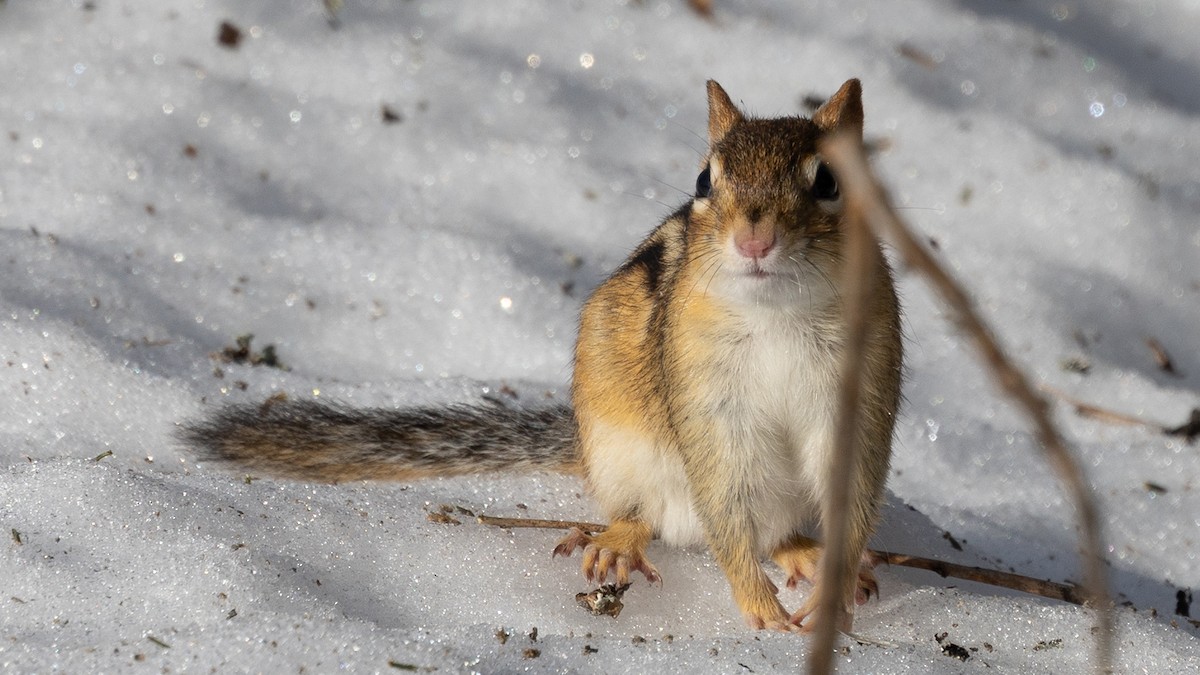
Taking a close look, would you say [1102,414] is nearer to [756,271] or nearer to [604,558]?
[604,558]

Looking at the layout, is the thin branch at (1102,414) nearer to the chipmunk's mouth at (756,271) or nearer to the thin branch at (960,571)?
the thin branch at (960,571)

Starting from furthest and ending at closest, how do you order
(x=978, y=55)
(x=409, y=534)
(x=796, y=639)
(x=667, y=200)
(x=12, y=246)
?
(x=978, y=55) → (x=667, y=200) → (x=12, y=246) → (x=409, y=534) → (x=796, y=639)

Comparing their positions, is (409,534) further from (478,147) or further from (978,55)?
(978,55)

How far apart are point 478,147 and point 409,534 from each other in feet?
7.00

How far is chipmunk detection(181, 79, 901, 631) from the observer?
2.16 metres

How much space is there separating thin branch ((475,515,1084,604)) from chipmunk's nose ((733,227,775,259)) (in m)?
0.83

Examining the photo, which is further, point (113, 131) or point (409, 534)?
point (113, 131)

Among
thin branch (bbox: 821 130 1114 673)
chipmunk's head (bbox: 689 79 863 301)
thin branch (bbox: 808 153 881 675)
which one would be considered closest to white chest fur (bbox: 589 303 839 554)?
chipmunk's head (bbox: 689 79 863 301)

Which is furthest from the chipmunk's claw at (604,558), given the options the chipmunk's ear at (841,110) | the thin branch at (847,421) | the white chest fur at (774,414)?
the thin branch at (847,421)

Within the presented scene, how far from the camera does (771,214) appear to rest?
209 centimetres

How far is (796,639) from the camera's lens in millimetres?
2164

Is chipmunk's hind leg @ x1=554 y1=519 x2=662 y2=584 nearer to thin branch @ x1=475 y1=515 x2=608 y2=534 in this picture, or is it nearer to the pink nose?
thin branch @ x1=475 y1=515 x2=608 y2=534

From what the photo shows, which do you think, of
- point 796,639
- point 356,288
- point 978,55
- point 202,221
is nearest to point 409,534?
point 796,639

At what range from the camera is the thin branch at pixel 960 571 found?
249 cm
